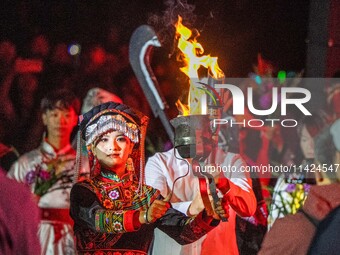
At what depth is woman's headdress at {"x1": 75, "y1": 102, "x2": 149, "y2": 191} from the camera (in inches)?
155

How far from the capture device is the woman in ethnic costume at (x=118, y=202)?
3875mm

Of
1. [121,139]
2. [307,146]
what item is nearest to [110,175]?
[121,139]

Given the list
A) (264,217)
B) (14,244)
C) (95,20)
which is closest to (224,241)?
(264,217)

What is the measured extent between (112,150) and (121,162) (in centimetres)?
8

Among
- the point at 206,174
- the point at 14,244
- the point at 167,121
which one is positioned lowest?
the point at 14,244

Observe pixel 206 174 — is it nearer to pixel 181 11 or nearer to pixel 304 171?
pixel 304 171

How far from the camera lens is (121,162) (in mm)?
3934

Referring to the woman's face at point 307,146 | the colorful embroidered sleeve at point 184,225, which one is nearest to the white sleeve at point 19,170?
the colorful embroidered sleeve at point 184,225

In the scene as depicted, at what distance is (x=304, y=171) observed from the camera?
4.05 metres

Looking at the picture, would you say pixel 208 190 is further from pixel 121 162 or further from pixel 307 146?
pixel 307 146

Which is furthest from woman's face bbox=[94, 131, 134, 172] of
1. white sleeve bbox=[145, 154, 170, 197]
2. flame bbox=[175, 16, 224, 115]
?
flame bbox=[175, 16, 224, 115]

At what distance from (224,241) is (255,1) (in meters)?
1.27

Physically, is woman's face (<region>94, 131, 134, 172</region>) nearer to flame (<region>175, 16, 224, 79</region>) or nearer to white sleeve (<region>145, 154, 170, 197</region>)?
white sleeve (<region>145, 154, 170, 197</region>)

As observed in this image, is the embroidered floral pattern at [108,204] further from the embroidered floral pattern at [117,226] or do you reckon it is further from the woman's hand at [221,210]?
the woman's hand at [221,210]
